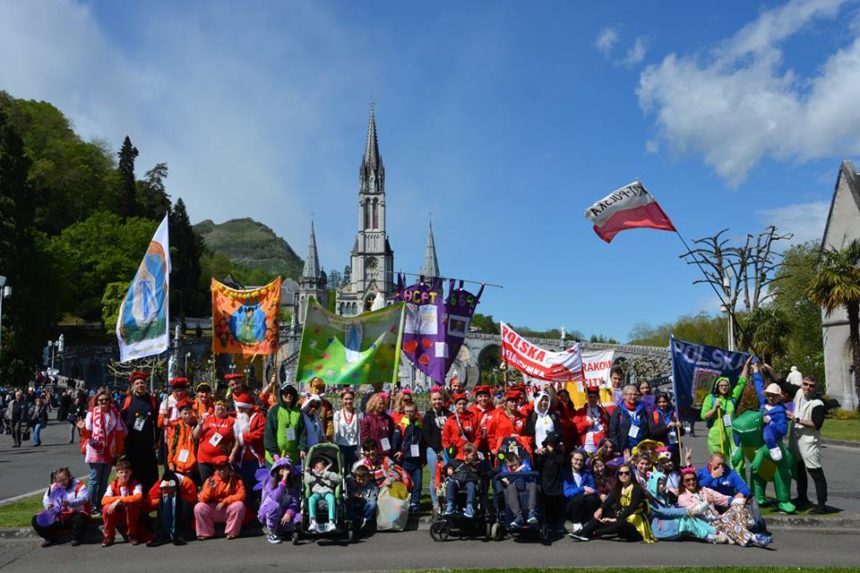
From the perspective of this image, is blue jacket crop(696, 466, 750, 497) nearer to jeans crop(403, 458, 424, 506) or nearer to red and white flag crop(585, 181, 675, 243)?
jeans crop(403, 458, 424, 506)

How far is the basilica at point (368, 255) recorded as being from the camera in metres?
135

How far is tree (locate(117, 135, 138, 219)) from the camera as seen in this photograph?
3236 inches

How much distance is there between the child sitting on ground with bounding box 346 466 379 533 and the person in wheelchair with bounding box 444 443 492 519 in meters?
1.08

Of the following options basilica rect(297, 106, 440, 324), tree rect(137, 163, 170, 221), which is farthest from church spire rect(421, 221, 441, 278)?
tree rect(137, 163, 170, 221)

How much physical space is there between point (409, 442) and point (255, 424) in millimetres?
2228

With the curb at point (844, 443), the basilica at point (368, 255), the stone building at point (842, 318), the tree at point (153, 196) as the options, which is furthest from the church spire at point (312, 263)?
the curb at point (844, 443)

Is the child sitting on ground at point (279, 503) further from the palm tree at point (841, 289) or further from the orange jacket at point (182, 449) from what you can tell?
the palm tree at point (841, 289)

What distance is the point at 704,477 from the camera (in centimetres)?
973

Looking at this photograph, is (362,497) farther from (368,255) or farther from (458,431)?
(368,255)

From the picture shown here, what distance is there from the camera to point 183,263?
271ft

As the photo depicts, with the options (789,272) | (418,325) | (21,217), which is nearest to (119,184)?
(21,217)

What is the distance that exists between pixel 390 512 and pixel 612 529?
2.90m

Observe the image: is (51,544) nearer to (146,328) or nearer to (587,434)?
(146,328)

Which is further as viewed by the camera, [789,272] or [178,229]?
[178,229]
